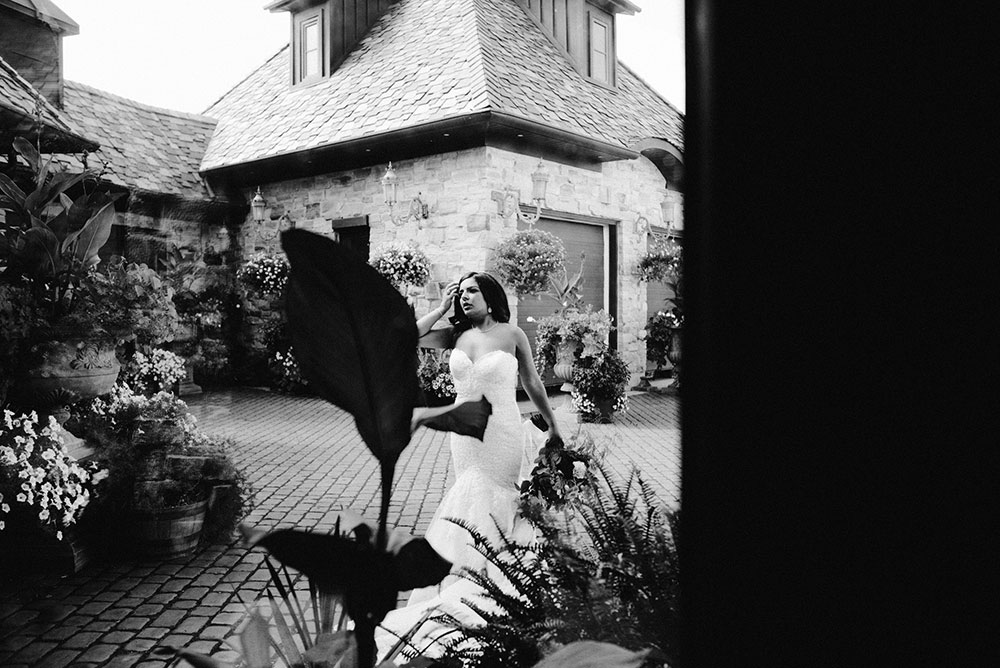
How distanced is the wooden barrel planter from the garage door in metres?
5.10

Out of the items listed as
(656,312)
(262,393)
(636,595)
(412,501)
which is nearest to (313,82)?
(262,393)

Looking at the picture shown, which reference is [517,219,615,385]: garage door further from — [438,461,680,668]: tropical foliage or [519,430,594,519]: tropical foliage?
[438,461,680,668]: tropical foliage

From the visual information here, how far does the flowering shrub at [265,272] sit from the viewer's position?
8.46 metres

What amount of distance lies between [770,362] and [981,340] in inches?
5.7

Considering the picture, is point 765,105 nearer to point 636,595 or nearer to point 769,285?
point 769,285

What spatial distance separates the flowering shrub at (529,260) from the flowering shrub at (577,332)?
41 cm

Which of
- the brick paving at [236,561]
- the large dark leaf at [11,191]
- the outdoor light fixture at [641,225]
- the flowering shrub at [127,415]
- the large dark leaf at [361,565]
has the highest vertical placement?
the outdoor light fixture at [641,225]

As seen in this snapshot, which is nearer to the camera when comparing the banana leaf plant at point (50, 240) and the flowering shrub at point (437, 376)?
the banana leaf plant at point (50, 240)

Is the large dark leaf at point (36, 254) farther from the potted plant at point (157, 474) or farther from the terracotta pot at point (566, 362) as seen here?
the terracotta pot at point (566, 362)

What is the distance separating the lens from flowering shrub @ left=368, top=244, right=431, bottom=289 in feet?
25.0

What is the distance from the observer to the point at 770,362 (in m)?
0.52

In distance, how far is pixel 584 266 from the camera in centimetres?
895

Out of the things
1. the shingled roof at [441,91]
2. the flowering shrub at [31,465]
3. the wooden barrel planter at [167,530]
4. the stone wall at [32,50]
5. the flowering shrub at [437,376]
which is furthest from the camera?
the shingled roof at [441,91]

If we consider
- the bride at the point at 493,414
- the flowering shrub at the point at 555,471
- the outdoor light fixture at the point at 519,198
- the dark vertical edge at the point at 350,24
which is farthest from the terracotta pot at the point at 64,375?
the dark vertical edge at the point at 350,24
